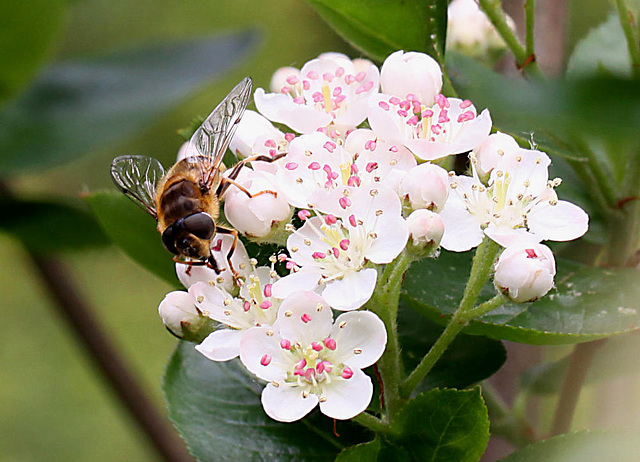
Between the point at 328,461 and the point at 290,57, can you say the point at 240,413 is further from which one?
the point at 290,57

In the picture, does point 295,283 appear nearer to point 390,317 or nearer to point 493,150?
point 390,317

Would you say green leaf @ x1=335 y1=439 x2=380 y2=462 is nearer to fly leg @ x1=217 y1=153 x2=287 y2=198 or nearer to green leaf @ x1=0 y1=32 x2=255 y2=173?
fly leg @ x1=217 y1=153 x2=287 y2=198

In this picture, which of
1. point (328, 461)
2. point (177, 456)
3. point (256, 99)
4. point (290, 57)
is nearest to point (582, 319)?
point (328, 461)

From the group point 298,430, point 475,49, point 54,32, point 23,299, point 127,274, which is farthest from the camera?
point 127,274

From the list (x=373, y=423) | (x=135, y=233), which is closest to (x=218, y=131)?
(x=135, y=233)

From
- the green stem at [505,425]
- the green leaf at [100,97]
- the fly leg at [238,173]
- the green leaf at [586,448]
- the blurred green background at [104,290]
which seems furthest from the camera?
the blurred green background at [104,290]

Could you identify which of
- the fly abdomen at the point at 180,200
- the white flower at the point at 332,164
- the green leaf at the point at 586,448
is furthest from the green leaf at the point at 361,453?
the fly abdomen at the point at 180,200

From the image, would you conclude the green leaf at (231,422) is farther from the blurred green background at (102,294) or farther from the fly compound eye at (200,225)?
the blurred green background at (102,294)
